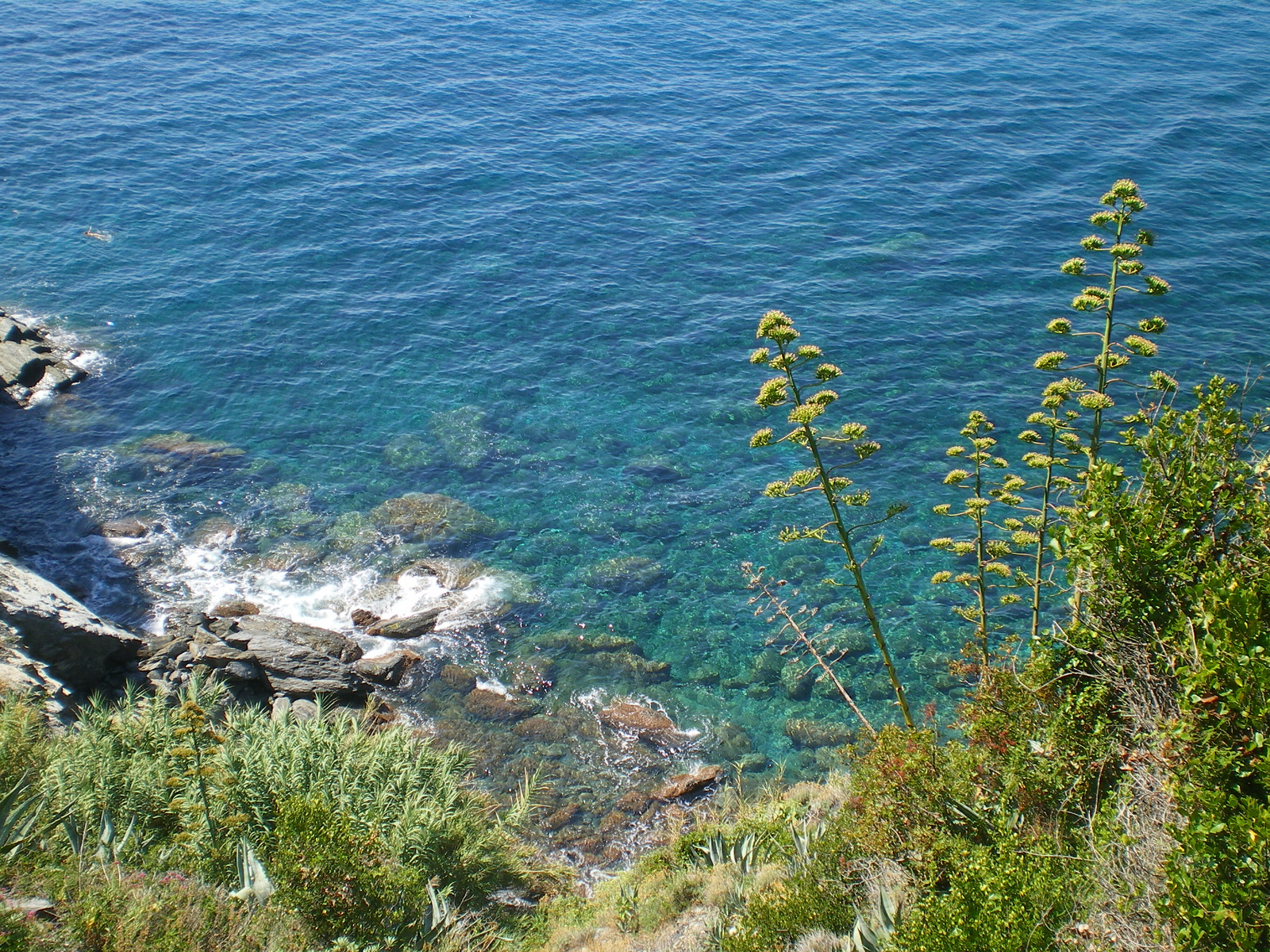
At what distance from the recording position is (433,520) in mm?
29312

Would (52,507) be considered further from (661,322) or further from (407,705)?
(661,322)

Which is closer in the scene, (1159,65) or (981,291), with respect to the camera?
(981,291)

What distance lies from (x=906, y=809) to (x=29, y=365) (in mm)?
35644

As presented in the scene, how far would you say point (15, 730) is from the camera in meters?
15.1

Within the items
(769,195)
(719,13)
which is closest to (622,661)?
(769,195)

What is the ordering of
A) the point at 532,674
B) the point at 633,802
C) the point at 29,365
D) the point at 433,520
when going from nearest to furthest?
the point at 633,802 → the point at 532,674 → the point at 433,520 → the point at 29,365

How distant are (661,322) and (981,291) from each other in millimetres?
13517

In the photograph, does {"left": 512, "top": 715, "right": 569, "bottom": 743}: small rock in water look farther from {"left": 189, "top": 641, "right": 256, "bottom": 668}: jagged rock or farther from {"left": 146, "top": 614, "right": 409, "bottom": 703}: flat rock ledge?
{"left": 189, "top": 641, "right": 256, "bottom": 668}: jagged rock

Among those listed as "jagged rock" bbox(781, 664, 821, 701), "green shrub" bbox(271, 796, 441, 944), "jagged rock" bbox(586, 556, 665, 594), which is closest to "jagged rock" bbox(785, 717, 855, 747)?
"jagged rock" bbox(781, 664, 821, 701)

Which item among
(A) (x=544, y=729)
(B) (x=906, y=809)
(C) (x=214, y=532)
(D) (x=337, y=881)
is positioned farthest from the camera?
(C) (x=214, y=532)

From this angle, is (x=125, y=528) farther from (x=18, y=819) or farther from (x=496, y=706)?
(x=18, y=819)

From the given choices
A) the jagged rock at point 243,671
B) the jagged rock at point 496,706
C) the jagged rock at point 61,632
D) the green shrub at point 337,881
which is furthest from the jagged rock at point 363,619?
the green shrub at point 337,881

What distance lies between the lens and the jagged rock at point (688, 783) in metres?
21.1

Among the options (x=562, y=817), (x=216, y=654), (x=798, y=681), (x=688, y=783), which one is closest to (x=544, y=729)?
(x=562, y=817)
